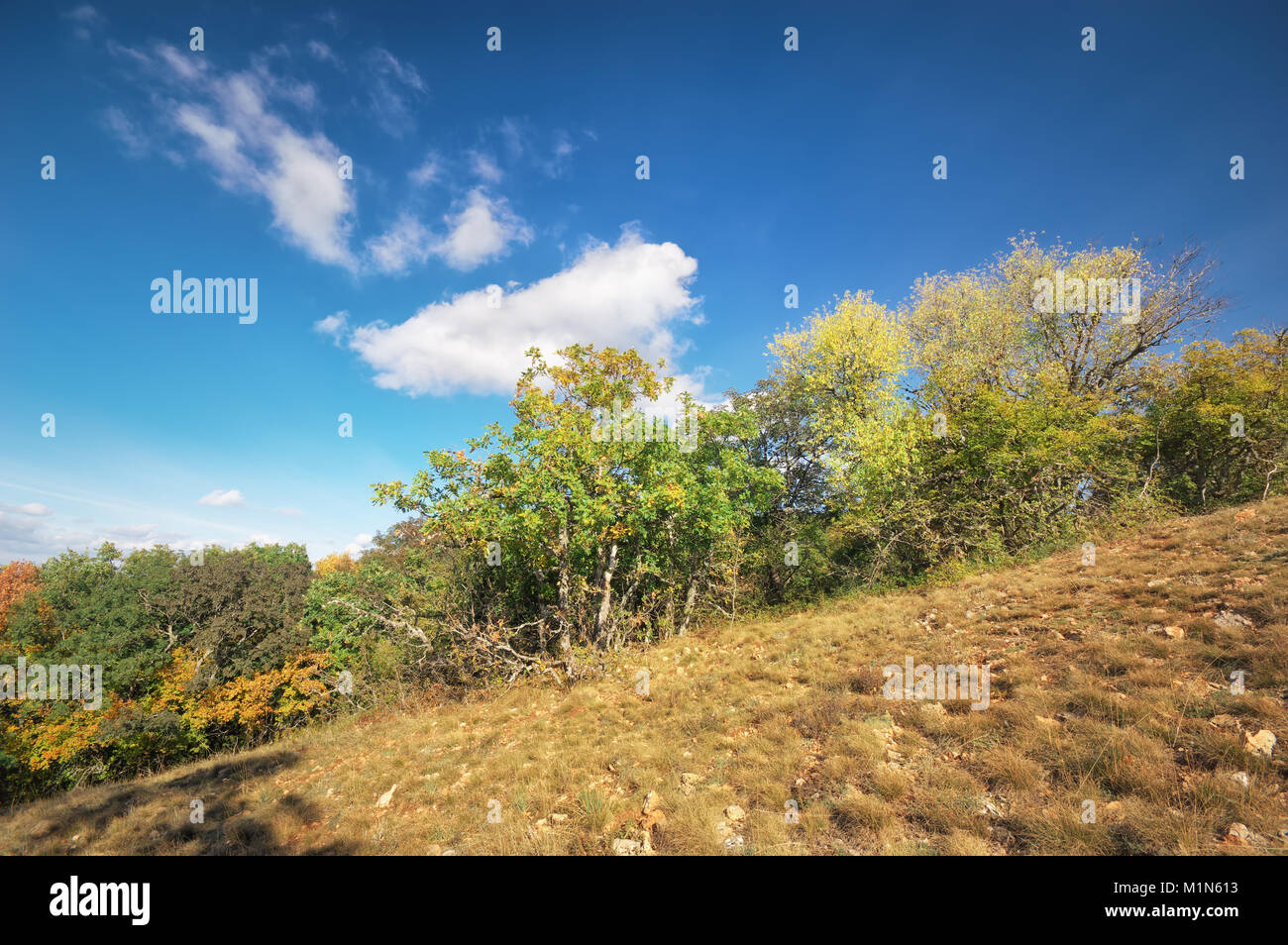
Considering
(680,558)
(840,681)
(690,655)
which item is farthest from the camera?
(680,558)

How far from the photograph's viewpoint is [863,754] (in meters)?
5.56

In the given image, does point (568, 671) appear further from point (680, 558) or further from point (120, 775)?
point (120, 775)

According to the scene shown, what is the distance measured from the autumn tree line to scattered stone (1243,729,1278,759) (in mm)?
9207

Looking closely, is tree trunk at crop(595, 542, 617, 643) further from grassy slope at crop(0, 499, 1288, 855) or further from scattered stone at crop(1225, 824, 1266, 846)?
scattered stone at crop(1225, 824, 1266, 846)

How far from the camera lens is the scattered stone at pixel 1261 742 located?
13.5ft

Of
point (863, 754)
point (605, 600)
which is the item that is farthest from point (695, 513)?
point (863, 754)

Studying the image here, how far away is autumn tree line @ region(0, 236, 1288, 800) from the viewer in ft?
40.2

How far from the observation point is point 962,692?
6688 mm

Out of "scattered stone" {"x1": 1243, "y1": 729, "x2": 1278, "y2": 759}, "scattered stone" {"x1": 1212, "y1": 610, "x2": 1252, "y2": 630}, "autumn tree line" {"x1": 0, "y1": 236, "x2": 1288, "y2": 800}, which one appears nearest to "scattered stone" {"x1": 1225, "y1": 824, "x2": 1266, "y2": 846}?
"scattered stone" {"x1": 1243, "y1": 729, "x2": 1278, "y2": 759}

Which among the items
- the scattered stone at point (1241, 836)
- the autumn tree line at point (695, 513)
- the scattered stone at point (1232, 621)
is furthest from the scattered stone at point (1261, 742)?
the autumn tree line at point (695, 513)

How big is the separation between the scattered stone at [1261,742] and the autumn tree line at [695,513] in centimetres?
921
